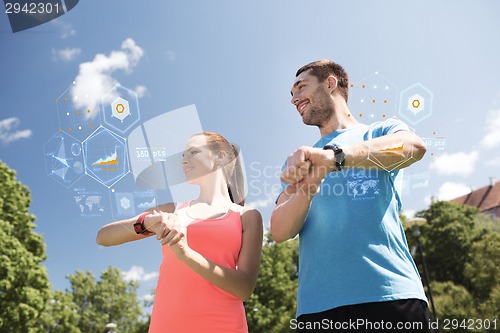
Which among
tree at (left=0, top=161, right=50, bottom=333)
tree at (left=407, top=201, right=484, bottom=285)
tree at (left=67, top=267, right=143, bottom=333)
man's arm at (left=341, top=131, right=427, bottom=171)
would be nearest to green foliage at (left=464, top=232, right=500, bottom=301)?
tree at (left=407, top=201, right=484, bottom=285)

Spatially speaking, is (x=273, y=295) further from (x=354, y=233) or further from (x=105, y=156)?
(x=354, y=233)

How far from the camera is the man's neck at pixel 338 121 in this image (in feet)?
8.58

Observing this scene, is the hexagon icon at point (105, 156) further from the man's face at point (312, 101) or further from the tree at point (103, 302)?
the tree at point (103, 302)

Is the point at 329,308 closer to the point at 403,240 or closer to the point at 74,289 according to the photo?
the point at 403,240

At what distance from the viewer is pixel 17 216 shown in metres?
17.5

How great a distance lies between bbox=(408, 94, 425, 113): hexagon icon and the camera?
8.57 ft

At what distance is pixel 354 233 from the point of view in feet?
7.04

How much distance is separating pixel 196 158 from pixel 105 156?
0.61 meters

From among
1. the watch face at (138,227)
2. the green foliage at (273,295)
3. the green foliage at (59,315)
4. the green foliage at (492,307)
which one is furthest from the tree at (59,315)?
the watch face at (138,227)

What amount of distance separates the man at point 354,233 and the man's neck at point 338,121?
161 millimetres

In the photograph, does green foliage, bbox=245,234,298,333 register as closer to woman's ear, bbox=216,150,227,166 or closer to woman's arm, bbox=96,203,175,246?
woman's ear, bbox=216,150,227,166

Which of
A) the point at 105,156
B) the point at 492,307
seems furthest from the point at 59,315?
the point at 105,156

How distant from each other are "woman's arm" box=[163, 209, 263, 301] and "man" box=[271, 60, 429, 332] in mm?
345

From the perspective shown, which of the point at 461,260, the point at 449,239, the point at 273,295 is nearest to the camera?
the point at 273,295
